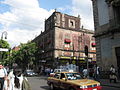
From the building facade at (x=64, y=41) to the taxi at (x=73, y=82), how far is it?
24092 mm

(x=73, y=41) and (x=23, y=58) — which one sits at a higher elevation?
(x=73, y=41)

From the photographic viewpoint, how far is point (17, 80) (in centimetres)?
882

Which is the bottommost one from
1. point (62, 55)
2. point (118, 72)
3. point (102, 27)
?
point (118, 72)

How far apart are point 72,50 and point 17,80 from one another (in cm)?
2995

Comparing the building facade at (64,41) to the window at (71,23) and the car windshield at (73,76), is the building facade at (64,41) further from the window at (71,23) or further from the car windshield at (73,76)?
the car windshield at (73,76)

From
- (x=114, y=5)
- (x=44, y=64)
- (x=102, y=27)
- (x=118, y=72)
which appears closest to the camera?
(x=118, y=72)

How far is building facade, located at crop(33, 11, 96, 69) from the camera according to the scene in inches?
1412

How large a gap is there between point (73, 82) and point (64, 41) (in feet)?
96.1

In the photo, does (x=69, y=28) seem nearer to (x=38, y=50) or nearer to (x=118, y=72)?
(x=38, y=50)

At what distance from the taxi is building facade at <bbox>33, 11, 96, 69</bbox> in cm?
2409

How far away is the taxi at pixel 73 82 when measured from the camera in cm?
782

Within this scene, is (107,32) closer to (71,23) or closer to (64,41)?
(64,41)

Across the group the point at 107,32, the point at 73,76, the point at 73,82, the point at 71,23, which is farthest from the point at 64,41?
the point at 73,82

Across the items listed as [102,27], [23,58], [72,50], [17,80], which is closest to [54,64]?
[72,50]
